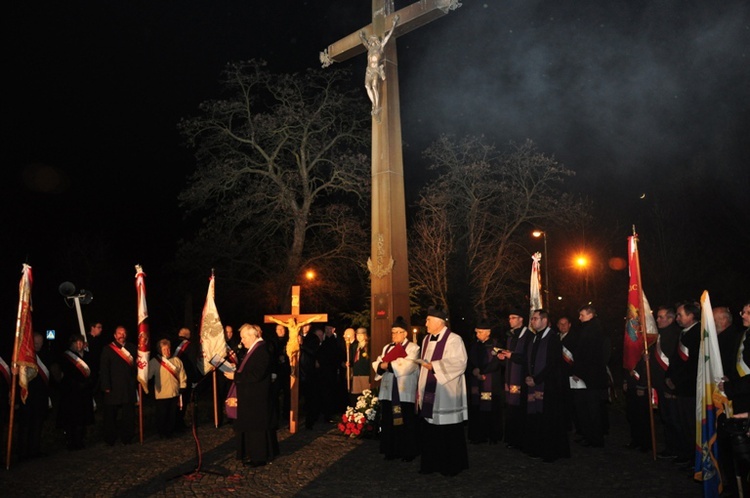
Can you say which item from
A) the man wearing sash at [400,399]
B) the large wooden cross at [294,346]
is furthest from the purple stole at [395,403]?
the large wooden cross at [294,346]

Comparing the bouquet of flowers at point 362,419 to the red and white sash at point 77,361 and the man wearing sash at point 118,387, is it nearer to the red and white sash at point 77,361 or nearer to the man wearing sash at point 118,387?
the man wearing sash at point 118,387

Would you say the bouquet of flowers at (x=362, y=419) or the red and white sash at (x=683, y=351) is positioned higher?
the red and white sash at (x=683, y=351)

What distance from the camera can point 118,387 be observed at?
9688 millimetres

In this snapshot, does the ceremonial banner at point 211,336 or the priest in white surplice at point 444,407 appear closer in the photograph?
the priest in white surplice at point 444,407

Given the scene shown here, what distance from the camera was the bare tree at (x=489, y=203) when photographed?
24.6 meters

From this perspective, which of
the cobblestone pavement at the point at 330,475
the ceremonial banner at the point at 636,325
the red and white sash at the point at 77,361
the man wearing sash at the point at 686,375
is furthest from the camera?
the red and white sash at the point at 77,361

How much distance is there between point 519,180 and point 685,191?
31.9 feet

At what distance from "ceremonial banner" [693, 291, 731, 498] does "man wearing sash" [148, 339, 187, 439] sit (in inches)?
291

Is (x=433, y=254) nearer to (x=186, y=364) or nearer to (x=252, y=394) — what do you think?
(x=186, y=364)

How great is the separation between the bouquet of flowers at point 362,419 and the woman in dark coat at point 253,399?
190 centimetres

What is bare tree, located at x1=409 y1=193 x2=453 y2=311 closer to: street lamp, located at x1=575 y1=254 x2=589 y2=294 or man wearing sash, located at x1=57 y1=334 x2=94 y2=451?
street lamp, located at x1=575 y1=254 x2=589 y2=294

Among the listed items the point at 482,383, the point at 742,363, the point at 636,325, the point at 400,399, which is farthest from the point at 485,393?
the point at 742,363

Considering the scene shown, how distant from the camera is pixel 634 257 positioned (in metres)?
8.96

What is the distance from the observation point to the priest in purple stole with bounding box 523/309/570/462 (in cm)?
822
